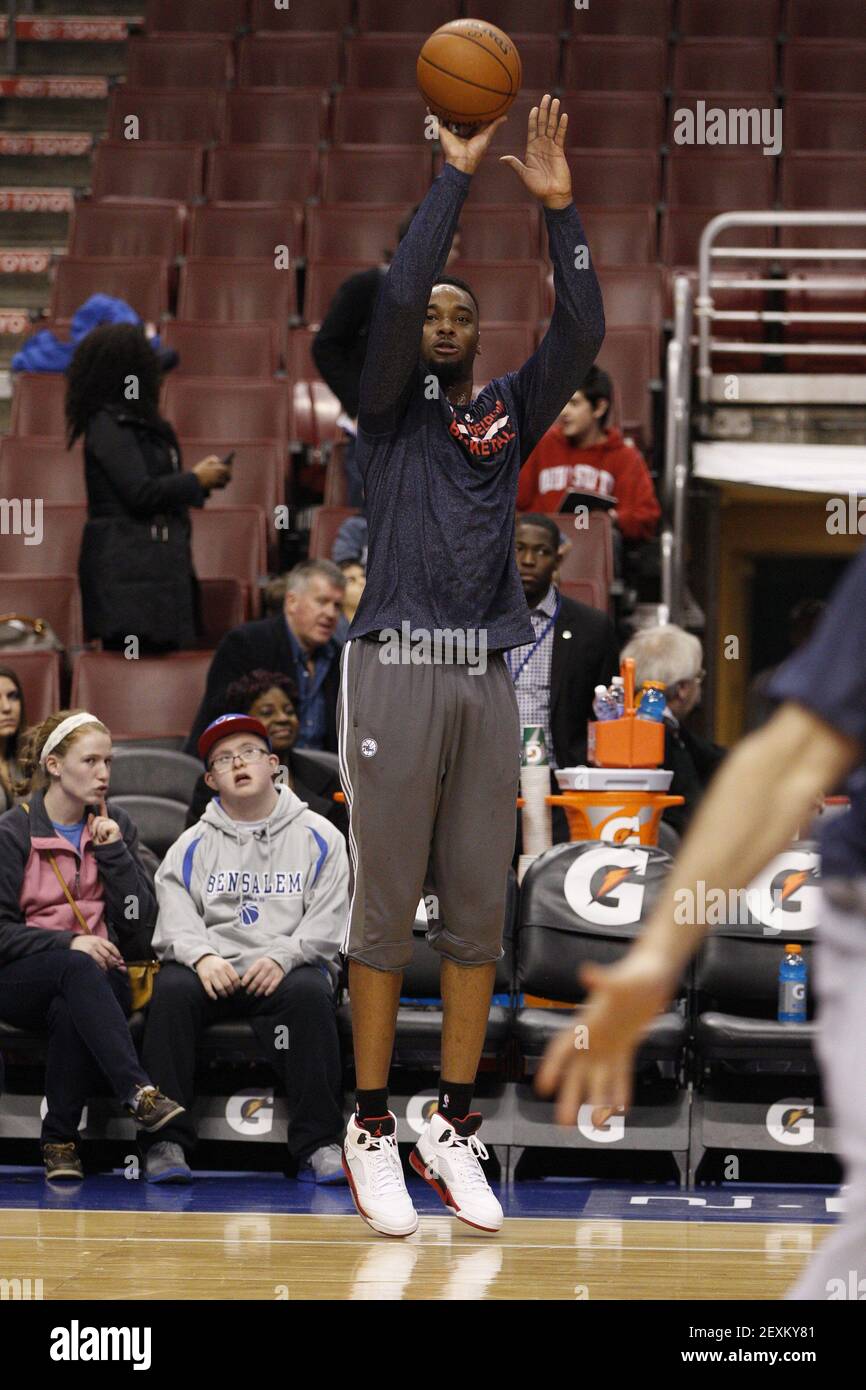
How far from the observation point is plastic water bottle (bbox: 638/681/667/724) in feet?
17.1

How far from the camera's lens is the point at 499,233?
8805 mm

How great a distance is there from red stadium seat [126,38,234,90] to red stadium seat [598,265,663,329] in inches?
115

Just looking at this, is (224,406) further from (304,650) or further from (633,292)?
(304,650)

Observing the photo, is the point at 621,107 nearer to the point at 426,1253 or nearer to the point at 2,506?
the point at 2,506

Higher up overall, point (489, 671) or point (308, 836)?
point (489, 671)

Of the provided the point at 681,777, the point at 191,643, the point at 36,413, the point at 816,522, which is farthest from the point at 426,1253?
the point at 816,522

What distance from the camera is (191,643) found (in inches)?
254

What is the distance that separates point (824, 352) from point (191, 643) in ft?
10.1

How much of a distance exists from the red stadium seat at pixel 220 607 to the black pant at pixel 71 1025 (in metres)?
2.10

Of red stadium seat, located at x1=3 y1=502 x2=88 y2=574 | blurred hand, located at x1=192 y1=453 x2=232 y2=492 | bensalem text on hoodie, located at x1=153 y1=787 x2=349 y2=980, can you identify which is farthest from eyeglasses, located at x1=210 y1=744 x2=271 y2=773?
red stadium seat, located at x1=3 y1=502 x2=88 y2=574

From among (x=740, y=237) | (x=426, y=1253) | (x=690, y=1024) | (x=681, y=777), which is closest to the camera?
(x=426, y=1253)

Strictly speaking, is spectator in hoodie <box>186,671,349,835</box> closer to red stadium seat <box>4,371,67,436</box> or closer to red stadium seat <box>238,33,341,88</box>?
red stadium seat <box>4,371,67,436</box>

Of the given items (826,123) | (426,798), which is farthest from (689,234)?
(426,798)

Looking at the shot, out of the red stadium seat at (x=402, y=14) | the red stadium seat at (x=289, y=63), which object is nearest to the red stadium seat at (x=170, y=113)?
the red stadium seat at (x=289, y=63)
